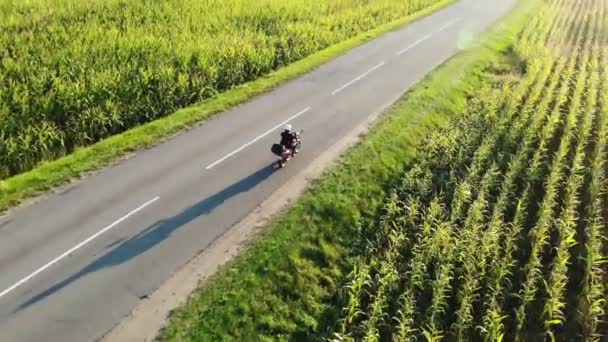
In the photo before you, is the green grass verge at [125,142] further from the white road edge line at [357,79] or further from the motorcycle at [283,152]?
the motorcycle at [283,152]

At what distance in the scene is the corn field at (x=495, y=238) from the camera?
39.4 ft

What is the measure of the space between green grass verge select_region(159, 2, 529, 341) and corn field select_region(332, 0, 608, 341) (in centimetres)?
59

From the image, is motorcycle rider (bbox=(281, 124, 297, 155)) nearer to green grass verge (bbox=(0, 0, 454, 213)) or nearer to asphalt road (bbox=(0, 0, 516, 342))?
asphalt road (bbox=(0, 0, 516, 342))

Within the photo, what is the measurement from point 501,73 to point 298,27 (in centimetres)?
1231

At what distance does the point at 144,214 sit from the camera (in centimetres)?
1477

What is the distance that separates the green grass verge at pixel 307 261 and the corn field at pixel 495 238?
59 centimetres

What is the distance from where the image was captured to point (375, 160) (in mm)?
18797

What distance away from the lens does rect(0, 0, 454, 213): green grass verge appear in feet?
51.9

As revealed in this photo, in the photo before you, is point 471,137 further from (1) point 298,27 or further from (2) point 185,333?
(1) point 298,27

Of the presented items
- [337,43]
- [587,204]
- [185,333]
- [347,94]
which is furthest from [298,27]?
[185,333]

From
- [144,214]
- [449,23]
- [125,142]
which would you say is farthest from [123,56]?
[449,23]

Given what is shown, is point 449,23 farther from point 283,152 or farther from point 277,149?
point 277,149

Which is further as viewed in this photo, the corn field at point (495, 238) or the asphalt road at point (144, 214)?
the corn field at point (495, 238)

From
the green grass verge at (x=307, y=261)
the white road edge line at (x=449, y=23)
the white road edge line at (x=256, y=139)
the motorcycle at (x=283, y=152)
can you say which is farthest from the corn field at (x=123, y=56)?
the green grass verge at (x=307, y=261)
